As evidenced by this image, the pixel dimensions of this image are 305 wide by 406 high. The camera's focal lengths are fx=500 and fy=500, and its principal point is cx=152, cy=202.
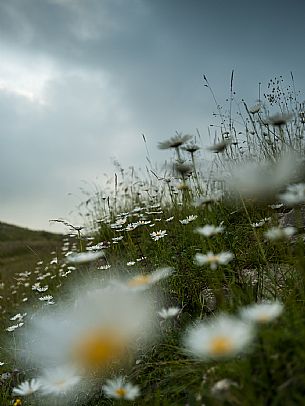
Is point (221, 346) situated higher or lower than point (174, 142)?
lower

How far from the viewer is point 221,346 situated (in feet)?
3.84

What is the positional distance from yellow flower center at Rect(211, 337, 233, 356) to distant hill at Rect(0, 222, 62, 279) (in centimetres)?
608

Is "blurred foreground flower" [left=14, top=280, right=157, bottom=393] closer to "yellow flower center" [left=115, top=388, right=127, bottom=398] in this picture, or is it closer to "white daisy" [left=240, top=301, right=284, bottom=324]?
"yellow flower center" [left=115, top=388, right=127, bottom=398]

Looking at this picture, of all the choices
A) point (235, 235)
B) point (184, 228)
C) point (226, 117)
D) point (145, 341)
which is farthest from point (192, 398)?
point (226, 117)

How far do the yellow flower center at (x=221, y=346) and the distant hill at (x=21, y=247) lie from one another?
6.08 meters

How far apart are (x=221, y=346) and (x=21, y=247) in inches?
494

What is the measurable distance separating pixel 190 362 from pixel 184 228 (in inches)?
70.4

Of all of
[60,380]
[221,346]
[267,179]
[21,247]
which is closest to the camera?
[221,346]

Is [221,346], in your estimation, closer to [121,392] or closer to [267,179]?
[121,392]

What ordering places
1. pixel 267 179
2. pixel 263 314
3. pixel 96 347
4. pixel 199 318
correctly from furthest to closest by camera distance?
pixel 267 179, pixel 199 318, pixel 96 347, pixel 263 314

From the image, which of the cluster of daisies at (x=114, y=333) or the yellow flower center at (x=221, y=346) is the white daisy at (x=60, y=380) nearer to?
the cluster of daisies at (x=114, y=333)

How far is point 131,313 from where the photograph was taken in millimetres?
1553

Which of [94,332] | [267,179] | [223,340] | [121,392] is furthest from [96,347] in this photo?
[267,179]

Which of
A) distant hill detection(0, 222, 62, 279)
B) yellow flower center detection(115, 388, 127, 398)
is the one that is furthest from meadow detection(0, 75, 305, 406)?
distant hill detection(0, 222, 62, 279)
